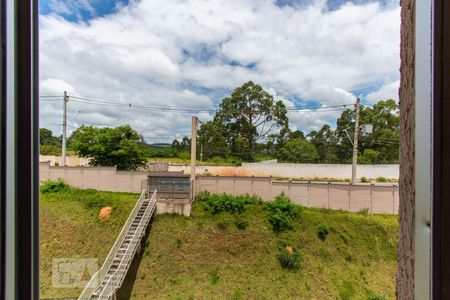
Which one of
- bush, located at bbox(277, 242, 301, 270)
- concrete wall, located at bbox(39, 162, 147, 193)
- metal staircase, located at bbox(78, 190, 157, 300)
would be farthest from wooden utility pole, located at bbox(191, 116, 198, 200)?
bush, located at bbox(277, 242, 301, 270)

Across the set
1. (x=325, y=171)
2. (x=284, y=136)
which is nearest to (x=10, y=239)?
(x=284, y=136)

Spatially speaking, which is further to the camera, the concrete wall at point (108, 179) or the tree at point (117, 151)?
the concrete wall at point (108, 179)

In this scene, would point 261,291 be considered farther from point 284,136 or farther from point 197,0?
point 197,0

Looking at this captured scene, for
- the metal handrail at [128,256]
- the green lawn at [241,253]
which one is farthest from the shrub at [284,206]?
the metal handrail at [128,256]

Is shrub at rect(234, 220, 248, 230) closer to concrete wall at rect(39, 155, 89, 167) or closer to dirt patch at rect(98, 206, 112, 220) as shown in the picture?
dirt patch at rect(98, 206, 112, 220)

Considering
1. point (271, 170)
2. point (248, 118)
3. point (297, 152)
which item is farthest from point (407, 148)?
point (271, 170)

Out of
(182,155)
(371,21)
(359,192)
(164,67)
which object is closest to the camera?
(371,21)

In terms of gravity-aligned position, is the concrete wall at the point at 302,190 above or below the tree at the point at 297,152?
below

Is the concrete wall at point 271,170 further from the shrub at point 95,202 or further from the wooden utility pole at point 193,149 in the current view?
the shrub at point 95,202
